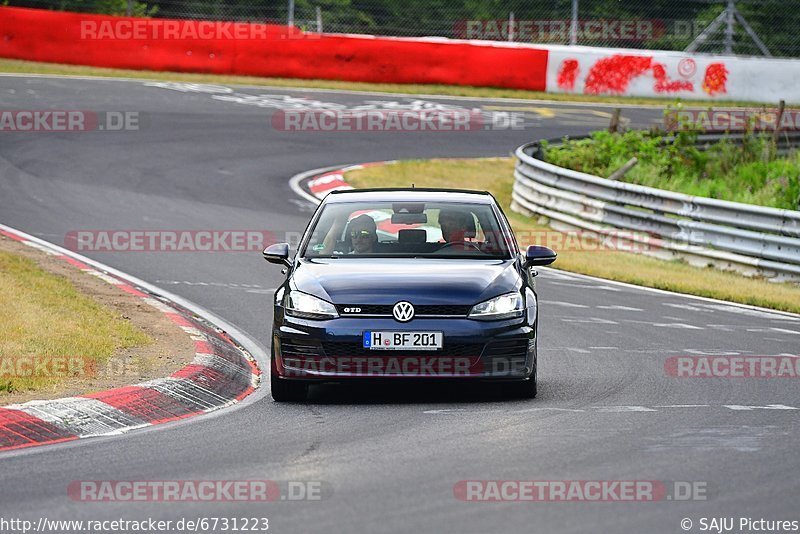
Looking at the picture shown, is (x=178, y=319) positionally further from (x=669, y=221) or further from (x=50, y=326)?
(x=669, y=221)

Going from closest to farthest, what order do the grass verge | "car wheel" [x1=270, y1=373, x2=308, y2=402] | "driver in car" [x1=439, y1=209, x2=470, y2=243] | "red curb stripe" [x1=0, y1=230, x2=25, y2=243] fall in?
1. "car wheel" [x1=270, y1=373, x2=308, y2=402]
2. "driver in car" [x1=439, y1=209, x2=470, y2=243]
3. the grass verge
4. "red curb stripe" [x1=0, y1=230, x2=25, y2=243]

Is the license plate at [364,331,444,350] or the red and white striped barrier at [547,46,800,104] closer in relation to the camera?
the license plate at [364,331,444,350]

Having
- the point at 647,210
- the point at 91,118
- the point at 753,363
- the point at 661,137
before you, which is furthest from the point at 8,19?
the point at 753,363

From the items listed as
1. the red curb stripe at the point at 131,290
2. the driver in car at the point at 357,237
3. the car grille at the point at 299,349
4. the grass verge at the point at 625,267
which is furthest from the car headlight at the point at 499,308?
the grass verge at the point at 625,267

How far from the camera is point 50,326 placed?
35.5ft

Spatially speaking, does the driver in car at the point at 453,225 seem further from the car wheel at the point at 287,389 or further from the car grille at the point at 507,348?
the car wheel at the point at 287,389

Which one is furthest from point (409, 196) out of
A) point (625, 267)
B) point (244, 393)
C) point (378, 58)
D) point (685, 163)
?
point (378, 58)

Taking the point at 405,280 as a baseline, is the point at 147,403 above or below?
below

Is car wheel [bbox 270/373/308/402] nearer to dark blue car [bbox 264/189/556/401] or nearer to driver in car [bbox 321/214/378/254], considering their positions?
dark blue car [bbox 264/189/556/401]

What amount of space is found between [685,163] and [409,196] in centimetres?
1607

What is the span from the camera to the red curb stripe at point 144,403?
841 centimetres

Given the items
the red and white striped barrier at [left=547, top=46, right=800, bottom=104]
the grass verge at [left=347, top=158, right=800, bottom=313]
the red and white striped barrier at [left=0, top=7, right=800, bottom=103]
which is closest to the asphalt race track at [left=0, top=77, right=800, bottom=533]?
the grass verge at [left=347, top=158, right=800, bottom=313]

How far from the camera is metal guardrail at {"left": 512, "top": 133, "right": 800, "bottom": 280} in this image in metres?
17.4

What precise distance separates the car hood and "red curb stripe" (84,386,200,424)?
1.14 m
